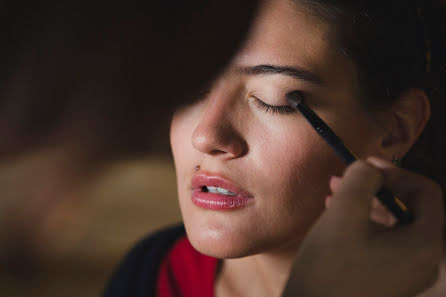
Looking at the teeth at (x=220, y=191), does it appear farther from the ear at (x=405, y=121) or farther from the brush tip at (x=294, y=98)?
the ear at (x=405, y=121)

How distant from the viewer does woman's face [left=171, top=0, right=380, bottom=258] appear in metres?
0.66

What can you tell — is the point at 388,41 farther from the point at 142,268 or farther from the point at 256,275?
the point at 142,268

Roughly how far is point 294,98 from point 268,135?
0.06 metres

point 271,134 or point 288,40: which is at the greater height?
point 288,40

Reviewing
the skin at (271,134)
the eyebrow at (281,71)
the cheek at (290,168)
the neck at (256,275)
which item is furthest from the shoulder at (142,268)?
the eyebrow at (281,71)

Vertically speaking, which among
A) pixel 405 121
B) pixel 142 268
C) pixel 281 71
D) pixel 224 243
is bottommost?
pixel 142 268

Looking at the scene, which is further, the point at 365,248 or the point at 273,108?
the point at 273,108


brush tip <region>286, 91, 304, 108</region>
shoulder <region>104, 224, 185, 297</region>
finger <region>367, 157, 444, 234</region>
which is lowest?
shoulder <region>104, 224, 185, 297</region>

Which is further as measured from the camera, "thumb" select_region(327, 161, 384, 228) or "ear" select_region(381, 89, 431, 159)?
"ear" select_region(381, 89, 431, 159)

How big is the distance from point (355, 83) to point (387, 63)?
0.07 meters

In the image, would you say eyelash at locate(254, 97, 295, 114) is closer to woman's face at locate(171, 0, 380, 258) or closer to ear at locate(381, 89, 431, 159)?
woman's face at locate(171, 0, 380, 258)

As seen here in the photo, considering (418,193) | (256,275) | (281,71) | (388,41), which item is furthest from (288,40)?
(256,275)

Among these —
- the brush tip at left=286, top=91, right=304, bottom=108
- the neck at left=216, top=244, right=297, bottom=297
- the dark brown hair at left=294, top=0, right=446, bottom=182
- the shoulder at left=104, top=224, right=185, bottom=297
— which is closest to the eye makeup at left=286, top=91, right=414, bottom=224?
the brush tip at left=286, top=91, right=304, bottom=108

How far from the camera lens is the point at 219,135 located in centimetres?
65
